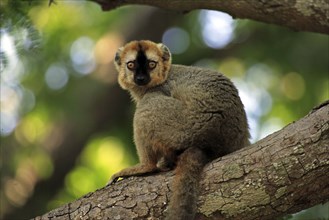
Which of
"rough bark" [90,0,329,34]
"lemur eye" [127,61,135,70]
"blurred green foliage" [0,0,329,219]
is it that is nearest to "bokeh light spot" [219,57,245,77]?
"blurred green foliage" [0,0,329,219]

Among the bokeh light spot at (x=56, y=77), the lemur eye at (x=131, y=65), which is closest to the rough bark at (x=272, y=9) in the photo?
the lemur eye at (x=131, y=65)

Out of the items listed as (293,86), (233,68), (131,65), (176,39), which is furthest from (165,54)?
(233,68)

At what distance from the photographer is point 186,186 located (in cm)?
672

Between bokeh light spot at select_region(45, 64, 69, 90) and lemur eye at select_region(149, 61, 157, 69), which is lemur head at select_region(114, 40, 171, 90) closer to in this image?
lemur eye at select_region(149, 61, 157, 69)

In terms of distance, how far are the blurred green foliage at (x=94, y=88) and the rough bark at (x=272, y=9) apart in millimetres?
4232

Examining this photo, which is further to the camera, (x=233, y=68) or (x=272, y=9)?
(x=233, y=68)

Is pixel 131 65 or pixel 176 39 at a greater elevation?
pixel 176 39

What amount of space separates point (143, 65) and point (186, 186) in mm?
3006

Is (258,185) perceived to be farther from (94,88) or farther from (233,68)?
(233,68)

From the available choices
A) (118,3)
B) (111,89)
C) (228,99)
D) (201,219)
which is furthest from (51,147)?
(201,219)

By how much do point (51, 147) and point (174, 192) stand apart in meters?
7.23

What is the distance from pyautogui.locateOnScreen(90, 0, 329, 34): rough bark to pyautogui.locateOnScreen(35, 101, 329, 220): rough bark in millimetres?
2115

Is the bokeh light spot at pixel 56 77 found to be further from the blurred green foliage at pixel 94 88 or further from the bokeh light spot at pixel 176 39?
the bokeh light spot at pixel 176 39

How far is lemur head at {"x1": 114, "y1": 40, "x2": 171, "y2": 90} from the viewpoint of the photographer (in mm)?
9016
